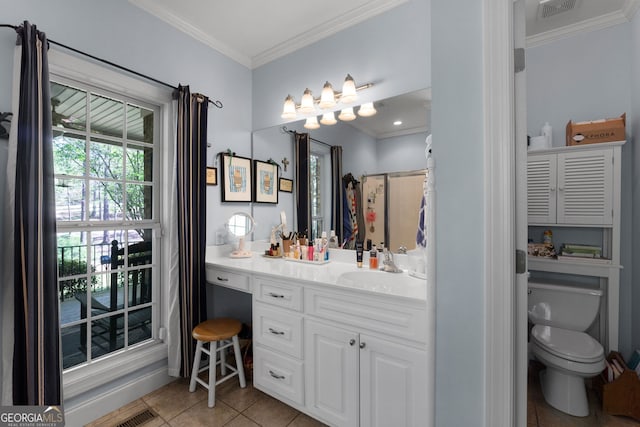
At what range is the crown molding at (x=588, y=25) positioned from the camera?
6.39 ft

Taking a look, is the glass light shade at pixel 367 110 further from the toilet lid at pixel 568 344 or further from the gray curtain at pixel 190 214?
the toilet lid at pixel 568 344

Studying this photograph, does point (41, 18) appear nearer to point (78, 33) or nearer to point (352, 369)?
point (78, 33)

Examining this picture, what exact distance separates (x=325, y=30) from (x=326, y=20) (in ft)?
0.22

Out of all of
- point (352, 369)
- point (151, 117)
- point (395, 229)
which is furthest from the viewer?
point (151, 117)

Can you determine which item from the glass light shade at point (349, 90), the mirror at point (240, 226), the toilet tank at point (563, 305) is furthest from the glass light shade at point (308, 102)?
the toilet tank at point (563, 305)

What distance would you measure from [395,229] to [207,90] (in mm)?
1883

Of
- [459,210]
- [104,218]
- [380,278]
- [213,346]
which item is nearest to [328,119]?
[380,278]

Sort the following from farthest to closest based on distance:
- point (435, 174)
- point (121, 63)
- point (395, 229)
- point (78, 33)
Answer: point (395, 229) < point (121, 63) < point (78, 33) < point (435, 174)

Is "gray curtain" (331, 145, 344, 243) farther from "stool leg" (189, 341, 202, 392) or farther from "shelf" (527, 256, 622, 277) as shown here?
"shelf" (527, 256, 622, 277)

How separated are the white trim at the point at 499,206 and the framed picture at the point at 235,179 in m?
1.97

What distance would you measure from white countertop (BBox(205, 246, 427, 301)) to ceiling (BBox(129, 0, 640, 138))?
0.97 meters

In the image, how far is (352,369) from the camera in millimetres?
1439

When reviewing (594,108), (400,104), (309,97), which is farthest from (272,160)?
(594,108)

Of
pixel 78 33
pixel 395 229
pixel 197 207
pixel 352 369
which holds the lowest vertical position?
pixel 352 369
